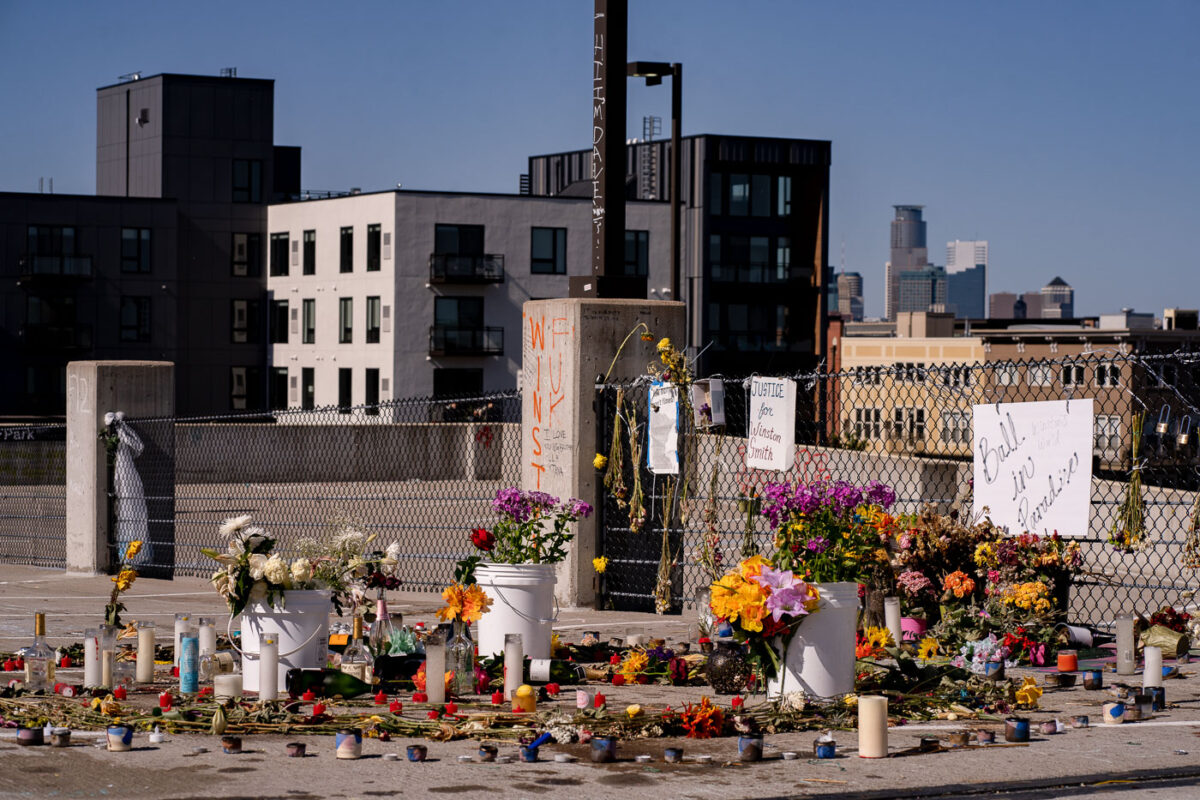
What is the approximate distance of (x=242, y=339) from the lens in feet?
219

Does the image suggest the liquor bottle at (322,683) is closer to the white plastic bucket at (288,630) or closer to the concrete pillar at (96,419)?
the white plastic bucket at (288,630)

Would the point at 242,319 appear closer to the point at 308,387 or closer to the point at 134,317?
the point at 308,387

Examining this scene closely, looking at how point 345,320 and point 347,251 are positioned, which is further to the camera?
point 345,320

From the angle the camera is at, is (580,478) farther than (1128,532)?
Yes

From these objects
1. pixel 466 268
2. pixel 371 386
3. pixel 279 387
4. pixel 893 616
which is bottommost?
pixel 893 616

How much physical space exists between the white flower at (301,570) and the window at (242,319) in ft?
193

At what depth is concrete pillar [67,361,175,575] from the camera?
1711 cm

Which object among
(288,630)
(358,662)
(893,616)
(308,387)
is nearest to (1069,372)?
(893,616)

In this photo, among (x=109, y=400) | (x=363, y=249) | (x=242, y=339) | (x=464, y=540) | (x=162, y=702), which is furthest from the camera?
(x=242, y=339)

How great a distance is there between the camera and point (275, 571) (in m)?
9.04

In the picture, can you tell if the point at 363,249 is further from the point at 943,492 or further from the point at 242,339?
the point at 943,492

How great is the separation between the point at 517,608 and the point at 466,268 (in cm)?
5246

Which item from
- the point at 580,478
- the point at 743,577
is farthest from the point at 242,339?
the point at 743,577

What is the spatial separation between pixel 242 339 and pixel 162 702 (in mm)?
59924
